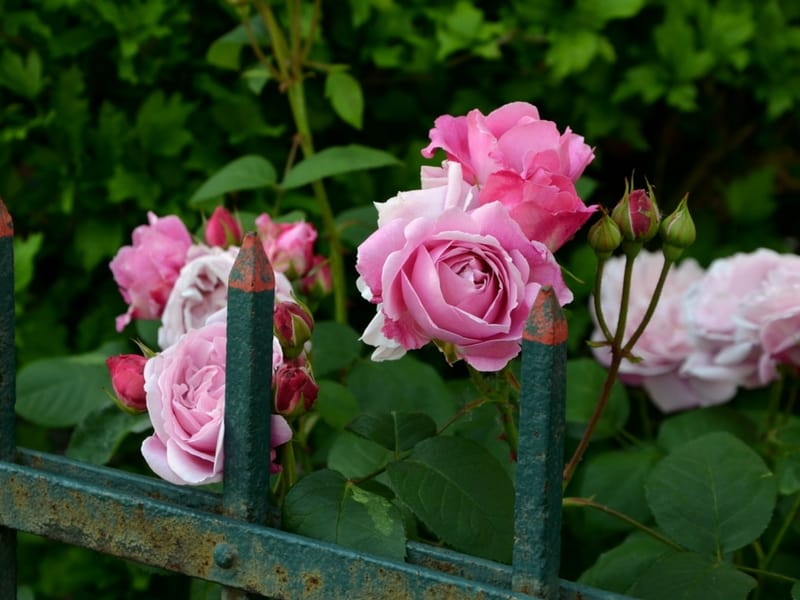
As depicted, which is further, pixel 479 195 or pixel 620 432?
pixel 620 432

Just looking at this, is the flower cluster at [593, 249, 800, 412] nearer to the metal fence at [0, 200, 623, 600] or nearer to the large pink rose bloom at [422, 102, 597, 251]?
the large pink rose bloom at [422, 102, 597, 251]

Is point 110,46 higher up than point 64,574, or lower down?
higher up

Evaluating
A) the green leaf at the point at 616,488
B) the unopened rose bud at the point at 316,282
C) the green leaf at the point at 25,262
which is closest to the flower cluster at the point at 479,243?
the unopened rose bud at the point at 316,282

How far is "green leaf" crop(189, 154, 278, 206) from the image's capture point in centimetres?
158

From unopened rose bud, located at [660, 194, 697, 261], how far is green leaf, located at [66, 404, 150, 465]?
619mm

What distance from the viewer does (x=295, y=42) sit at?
5.62 ft

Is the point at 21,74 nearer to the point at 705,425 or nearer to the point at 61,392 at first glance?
the point at 61,392

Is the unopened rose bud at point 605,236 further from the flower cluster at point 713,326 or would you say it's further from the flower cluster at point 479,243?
the flower cluster at point 713,326

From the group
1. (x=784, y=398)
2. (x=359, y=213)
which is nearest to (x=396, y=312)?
(x=359, y=213)

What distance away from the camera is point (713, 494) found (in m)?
1.13

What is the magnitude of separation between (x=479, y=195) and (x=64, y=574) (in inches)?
49.6

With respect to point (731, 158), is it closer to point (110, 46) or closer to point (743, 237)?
point (743, 237)

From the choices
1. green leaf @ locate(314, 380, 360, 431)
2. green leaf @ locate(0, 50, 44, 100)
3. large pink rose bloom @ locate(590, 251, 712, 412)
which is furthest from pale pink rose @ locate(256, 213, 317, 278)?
green leaf @ locate(0, 50, 44, 100)

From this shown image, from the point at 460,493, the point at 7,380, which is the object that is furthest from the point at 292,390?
the point at 7,380
